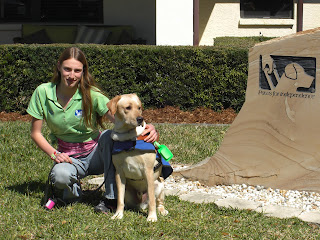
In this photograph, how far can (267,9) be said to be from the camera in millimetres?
15656

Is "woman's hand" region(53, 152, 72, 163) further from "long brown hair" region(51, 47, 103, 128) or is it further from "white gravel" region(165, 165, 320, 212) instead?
"white gravel" region(165, 165, 320, 212)

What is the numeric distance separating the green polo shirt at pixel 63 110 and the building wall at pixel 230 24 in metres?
10.9

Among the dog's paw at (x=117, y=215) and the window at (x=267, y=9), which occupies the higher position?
the window at (x=267, y=9)

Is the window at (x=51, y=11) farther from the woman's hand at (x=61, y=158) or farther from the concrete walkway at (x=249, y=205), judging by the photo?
the woman's hand at (x=61, y=158)

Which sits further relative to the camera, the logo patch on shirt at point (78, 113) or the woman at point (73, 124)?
the logo patch on shirt at point (78, 113)

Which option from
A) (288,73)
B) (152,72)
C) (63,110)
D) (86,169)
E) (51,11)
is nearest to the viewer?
(63,110)

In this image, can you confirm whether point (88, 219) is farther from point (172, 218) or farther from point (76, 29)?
point (76, 29)

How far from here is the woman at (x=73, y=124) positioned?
447 cm

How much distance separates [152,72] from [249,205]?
5.04 meters

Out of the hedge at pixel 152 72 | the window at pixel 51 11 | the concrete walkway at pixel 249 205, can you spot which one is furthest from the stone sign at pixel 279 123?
the window at pixel 51 11

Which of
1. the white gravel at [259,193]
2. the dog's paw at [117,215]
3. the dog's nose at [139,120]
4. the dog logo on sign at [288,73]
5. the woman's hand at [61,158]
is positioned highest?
the dog logo on sign at [288,73]

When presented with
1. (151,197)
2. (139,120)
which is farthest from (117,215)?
(139,120)

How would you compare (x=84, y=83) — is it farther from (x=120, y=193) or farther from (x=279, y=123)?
(x=279, y=123)

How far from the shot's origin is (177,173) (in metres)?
5.78
